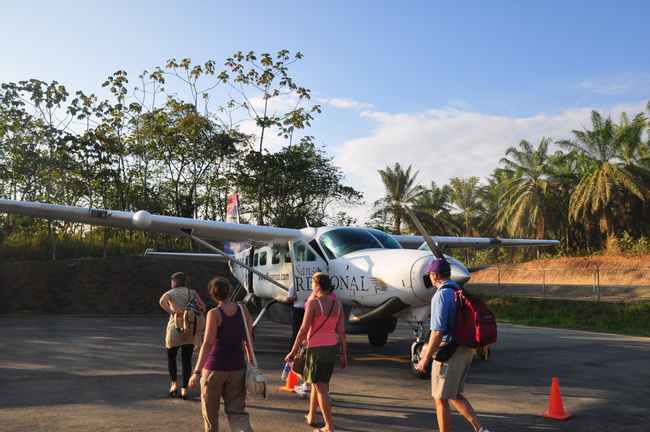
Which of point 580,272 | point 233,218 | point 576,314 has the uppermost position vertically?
point 233,218

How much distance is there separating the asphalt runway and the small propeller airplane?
929 millimetres

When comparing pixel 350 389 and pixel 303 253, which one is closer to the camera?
pixel 350 389

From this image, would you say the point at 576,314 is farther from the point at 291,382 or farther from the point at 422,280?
the point at 291,382

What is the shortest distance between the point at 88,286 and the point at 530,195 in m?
31.8

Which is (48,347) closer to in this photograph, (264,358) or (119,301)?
(264,358)

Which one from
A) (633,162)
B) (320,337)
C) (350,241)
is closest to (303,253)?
(350,241)

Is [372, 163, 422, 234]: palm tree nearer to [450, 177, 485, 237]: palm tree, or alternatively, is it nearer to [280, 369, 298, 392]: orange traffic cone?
[450, 177, 485, 237]: palm tree

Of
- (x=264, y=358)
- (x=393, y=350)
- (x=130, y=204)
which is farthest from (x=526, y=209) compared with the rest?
(x=264, y=358)

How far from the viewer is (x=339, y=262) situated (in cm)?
997

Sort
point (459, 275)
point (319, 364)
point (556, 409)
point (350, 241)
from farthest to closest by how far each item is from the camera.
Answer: point (350, 241) < point (459, 275) < point (556, 409) < point (319, 364)

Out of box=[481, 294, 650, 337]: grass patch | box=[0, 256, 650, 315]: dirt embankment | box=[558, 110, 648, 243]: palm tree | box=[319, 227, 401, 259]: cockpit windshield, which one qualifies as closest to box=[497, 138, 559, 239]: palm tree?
box=[558, 110, 648, 243]: palm tree

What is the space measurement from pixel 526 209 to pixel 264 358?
3378 centimetres

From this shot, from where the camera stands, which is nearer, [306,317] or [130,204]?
[306,317]

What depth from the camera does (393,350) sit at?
38.9 feet
